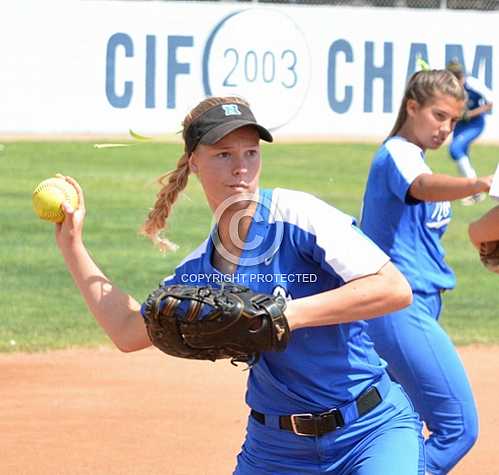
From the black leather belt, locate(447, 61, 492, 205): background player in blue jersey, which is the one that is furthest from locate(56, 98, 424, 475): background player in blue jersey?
locate(447, 61, 492, 205): background player in blue jersey

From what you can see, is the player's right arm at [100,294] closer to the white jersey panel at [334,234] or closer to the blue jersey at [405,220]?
the white jersey panel at [334,234]

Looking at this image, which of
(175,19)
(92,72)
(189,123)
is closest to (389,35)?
(175,19)

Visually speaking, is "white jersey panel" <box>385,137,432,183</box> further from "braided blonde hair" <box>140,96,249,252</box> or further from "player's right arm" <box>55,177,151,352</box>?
"player's right arm" <box>55,177,151,352</box>

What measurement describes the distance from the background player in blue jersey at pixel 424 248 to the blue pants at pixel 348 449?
1.42m

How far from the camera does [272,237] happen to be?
→ 3.49 meters

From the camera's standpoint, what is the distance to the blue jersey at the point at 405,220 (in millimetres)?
5242

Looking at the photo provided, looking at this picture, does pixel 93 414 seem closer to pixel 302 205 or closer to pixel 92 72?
pixel 302 205

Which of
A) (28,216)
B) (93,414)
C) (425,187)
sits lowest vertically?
(28,216)

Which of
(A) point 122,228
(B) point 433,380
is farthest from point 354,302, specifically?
(A) point 122,228

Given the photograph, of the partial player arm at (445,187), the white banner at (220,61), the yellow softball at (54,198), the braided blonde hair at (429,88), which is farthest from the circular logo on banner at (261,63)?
the yellow softball at (54,198)

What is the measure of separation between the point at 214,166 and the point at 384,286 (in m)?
0.63

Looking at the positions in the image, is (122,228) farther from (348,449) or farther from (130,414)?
(348,449)

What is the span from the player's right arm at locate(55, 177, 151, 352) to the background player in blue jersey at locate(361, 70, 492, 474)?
162 cm

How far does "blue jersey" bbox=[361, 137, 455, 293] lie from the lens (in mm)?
5242
